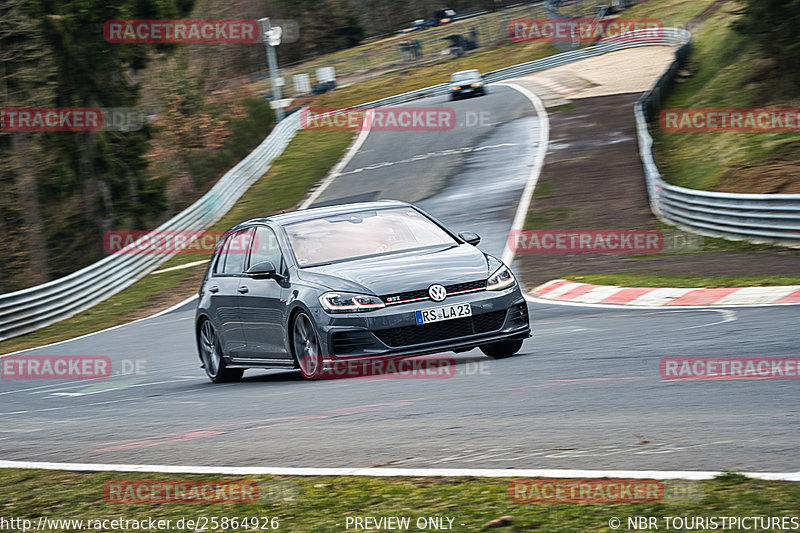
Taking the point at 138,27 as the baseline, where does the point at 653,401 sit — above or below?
below

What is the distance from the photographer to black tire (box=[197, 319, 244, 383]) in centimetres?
1159

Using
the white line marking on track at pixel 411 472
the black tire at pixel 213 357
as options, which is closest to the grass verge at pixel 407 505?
the white line marking on track at pixel 411 472

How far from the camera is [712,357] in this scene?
27.6 ft

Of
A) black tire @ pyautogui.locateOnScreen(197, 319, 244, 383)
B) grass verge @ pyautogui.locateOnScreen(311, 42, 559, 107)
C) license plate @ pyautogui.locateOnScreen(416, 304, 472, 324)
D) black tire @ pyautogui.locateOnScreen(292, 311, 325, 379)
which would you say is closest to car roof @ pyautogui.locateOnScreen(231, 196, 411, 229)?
black tire @ pyautogui.locateOnScreen(292, 311, 325, 379)

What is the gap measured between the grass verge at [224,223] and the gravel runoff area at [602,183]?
27.7 ft

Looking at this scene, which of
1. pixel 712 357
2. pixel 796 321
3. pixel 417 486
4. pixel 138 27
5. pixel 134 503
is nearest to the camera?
pixel 417 486

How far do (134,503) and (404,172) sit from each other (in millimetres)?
33611

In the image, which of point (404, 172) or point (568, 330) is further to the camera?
point (404, 172)

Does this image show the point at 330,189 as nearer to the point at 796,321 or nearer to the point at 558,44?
the point at 796,321

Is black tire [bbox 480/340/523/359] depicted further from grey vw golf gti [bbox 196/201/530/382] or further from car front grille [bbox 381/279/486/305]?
car front grille [bbox 381/279/486/305]

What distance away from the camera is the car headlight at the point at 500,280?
9.58 m

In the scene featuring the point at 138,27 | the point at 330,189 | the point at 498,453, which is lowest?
the point at 330,189

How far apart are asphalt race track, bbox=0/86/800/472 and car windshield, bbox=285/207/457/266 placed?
114 cm

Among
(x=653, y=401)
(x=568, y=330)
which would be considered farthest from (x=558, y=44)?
(x=653, y=401)
